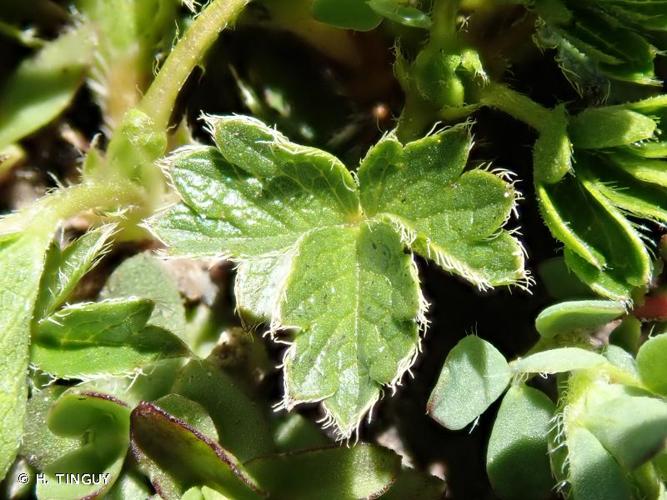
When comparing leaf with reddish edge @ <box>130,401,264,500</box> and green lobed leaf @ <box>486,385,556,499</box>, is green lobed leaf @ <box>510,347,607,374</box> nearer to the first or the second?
green lobed leaf @ <box>486,385,556,499</box>

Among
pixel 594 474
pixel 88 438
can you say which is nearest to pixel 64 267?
pixel 88 438

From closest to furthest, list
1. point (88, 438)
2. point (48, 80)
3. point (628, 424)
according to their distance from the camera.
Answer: point (628, 424) → point (88, 438) → point (48, 80)

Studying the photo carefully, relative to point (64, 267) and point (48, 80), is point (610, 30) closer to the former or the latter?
point (64, 267)

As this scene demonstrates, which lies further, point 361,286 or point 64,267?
point 64,267

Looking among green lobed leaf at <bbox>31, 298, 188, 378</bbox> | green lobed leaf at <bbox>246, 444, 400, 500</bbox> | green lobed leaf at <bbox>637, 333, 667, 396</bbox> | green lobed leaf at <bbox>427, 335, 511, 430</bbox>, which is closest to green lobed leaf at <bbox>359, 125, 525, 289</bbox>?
green lobed leaf at <bbox>427, 335, 511, 430</bbox>

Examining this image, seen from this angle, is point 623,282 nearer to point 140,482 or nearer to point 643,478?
point 643,478

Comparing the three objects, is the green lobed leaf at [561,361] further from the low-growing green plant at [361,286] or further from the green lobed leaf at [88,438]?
the green lobed leaf at [88,438]

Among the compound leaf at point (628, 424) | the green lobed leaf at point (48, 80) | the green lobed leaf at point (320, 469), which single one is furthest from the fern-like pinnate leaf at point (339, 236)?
the green lobed leaf at point (48, 80)
